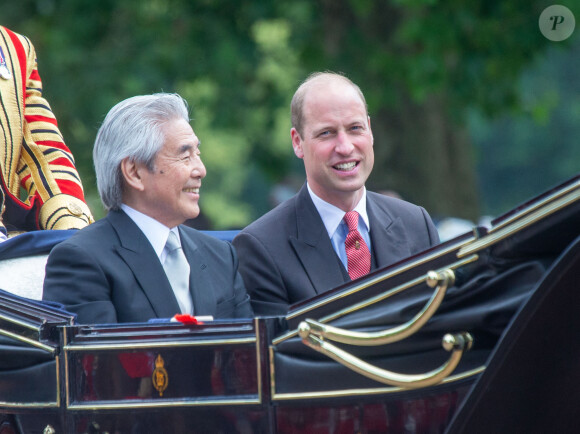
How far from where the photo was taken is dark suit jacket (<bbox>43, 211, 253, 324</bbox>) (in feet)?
9.40

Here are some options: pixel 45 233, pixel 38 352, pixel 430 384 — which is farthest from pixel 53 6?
pixel 430 384

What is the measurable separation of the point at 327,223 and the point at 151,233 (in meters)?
0.67

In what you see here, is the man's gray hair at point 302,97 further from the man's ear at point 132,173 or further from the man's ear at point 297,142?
the man's ear at point 132,173

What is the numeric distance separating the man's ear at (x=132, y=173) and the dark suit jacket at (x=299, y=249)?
0.44 m

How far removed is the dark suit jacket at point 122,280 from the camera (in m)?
2.87

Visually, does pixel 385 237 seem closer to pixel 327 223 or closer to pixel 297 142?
pixel 327 223

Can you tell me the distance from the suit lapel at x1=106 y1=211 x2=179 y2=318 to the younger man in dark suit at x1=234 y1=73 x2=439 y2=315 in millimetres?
393

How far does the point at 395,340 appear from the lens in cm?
229

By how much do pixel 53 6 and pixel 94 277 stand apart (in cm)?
733

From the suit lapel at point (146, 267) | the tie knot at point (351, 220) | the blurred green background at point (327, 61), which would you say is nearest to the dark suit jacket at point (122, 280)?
the suit lapel at point (146, 267)

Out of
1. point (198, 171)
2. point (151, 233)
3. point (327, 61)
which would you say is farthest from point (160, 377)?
point (327, 61)

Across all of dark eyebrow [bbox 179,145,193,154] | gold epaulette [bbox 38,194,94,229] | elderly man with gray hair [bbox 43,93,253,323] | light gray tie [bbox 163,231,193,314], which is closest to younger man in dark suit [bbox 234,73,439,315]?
elderly man with gray hair [bbox 43,93,253,323]

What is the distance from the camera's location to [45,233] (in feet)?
10.5

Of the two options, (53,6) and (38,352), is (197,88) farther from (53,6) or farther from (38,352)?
(38,352)
